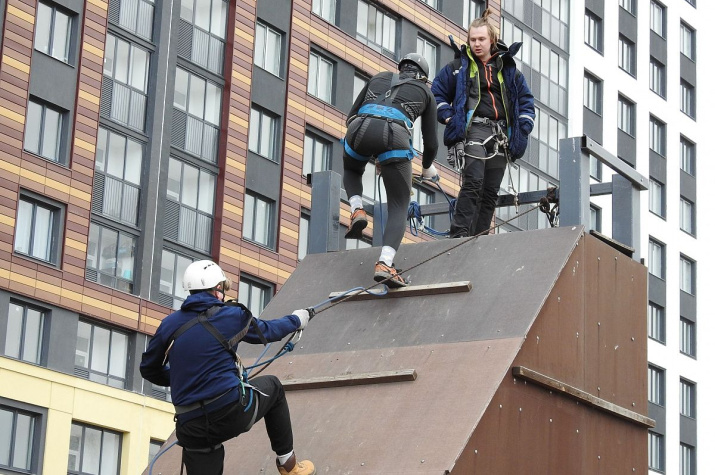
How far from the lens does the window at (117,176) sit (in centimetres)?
3656

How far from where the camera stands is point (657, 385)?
56250 millimetres

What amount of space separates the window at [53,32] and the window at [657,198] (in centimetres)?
2842

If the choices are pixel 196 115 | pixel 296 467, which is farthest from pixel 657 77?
pixel 296 467

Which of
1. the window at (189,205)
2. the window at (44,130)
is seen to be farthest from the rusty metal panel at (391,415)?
the window at (189,205)

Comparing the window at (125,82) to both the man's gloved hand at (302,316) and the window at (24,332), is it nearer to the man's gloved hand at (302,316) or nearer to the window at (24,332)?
the window at (24,332)

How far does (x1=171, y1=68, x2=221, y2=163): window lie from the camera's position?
38938 millimetres

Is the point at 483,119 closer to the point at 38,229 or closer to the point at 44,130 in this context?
the point at 38,229

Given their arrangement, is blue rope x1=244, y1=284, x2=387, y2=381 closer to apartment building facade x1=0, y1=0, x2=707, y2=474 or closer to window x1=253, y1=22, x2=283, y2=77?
→ apartment building facade x1=0, y1=0, x2=707, y2=474

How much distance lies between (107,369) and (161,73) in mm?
7616

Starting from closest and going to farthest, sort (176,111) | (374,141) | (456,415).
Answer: (456,415) → (374,141) → (176,111)
